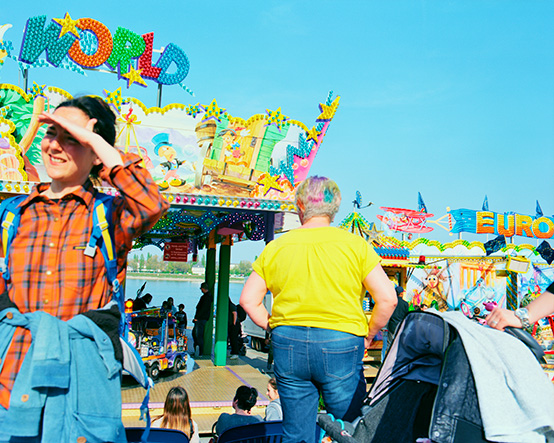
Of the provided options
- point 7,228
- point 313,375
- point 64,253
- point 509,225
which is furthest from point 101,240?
point 509,225

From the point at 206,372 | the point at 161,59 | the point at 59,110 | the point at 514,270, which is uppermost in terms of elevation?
the point at 161,59

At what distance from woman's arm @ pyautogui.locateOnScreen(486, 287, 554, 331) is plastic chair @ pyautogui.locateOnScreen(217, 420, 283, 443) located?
1.49m

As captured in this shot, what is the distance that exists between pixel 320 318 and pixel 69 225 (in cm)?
131

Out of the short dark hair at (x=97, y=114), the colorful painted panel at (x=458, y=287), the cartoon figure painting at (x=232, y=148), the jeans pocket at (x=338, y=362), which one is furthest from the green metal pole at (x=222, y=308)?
the short dark hair at (x=97, y=114)

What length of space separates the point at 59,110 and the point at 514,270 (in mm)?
13742

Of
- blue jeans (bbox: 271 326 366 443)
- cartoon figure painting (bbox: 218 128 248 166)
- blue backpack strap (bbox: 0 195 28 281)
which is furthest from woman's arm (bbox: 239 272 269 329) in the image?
cartoon figure painting (bbox: 218 128 248 166)

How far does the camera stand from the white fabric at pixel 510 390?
1745mm

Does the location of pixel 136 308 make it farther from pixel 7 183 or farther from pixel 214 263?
pixel 7 183

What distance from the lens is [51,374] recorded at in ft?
5.23

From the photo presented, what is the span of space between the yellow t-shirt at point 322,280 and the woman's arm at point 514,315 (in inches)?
25.6

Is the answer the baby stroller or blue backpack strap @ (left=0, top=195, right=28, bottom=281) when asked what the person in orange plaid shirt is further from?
→ the baby stroller

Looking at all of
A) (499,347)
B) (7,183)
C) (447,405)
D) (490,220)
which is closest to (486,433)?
(447,405)

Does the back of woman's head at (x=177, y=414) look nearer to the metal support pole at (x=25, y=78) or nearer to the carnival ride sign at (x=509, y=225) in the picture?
the metal support pole at (x=25, y=78)

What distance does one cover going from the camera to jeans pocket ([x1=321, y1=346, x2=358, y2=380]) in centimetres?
251
